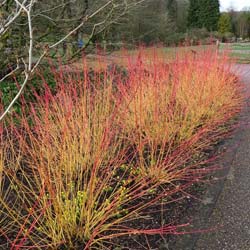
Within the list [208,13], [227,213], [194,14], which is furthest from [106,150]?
[208,13]

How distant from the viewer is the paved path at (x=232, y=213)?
75.8 inches

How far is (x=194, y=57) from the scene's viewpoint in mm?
5090

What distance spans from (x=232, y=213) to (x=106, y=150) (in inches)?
40.9

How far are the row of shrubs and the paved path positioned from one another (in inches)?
9.7

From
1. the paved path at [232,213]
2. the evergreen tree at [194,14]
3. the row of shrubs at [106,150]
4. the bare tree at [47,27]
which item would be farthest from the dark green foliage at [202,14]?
the paved path at [232,213]

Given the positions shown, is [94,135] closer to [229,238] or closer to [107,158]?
[107,158]

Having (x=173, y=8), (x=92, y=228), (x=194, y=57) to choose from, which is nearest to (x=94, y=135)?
(x=92, y=228)

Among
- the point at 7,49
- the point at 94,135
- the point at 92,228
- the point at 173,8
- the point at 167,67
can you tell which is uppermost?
the point at 173,8

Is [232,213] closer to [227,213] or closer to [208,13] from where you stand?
[227,213]

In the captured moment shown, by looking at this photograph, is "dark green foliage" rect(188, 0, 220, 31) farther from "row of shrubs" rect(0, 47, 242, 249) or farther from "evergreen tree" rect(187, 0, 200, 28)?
"row of shrubs" rect(0, 47, 242, 249)

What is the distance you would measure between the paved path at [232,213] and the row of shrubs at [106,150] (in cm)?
25

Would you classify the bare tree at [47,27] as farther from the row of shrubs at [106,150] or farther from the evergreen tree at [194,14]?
the evergreen tree at [194,14]

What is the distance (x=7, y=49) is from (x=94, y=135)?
2.60 metres

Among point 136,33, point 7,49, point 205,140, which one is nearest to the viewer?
point 205,140
